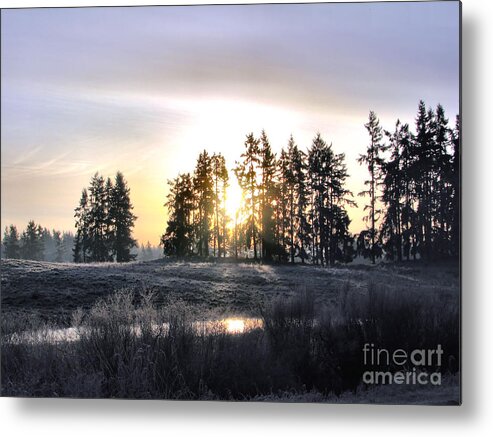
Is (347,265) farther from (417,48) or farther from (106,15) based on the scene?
(106,15)

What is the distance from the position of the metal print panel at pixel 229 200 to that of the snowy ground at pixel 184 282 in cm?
2

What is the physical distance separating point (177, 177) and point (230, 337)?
183 cm

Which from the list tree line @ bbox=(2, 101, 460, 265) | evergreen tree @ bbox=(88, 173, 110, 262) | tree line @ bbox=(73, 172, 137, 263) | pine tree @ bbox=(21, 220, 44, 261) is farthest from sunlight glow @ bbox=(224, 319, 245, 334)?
pine tree @ bbox=(21, 220, 44, 261)

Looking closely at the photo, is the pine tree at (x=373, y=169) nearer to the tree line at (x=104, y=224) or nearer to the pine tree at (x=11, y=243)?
the tree line at (x=104, y=224)

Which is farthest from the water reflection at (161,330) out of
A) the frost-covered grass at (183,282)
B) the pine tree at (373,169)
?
the pine tree at (373,169)

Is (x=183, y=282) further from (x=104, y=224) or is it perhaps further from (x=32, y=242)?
(x=32, y=242)

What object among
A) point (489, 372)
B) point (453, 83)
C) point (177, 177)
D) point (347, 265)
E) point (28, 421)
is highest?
point (453, 83)

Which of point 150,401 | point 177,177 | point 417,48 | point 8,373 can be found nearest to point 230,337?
point 150,401

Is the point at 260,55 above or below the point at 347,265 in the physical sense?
above

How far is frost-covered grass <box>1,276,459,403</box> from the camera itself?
8133 millimetres

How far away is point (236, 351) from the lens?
8.28 metres

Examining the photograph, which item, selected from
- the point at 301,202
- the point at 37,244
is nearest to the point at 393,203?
the point at 301,202

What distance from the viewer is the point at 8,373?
27.7ft

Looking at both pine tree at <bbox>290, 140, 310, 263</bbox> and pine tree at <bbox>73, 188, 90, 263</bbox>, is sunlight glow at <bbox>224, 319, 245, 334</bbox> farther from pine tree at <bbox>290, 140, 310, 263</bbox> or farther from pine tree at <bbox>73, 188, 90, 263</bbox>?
pine tree at <bbox>73, 188, 90, 263</bbox>
